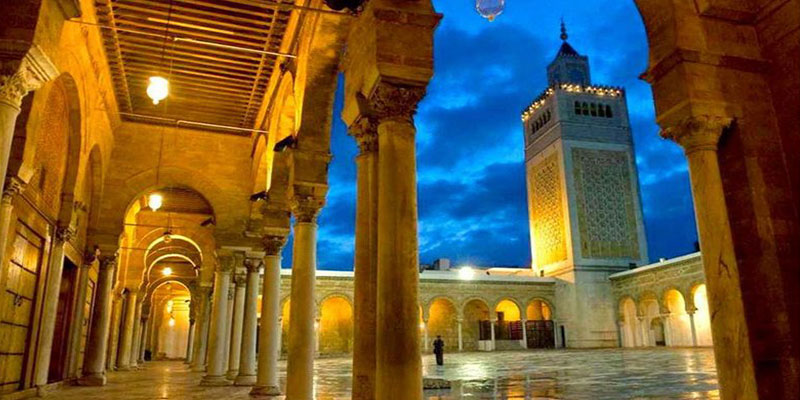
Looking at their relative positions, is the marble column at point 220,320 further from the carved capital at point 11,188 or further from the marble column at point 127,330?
the marble column at point 127,330

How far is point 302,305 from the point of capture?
8117mm

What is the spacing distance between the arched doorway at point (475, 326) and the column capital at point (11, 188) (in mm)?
31134

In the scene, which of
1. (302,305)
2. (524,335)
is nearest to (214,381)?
(302,305)

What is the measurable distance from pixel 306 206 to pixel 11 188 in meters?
3.62

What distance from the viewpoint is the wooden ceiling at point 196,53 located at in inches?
365

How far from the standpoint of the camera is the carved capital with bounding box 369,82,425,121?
16.9ft

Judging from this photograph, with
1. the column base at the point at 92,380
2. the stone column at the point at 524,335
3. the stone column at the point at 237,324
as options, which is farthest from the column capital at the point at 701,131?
the stone column at the point at 524,335

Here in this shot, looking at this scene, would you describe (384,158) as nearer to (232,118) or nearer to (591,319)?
(232,118)

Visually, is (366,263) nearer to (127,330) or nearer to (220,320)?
(220,320)

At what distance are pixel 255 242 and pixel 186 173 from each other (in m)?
2.26

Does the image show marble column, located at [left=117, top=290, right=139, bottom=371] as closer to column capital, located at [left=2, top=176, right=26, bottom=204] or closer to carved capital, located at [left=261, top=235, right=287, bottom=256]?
carved capital, located at [left=261, top=235, right=287, bottom=256]

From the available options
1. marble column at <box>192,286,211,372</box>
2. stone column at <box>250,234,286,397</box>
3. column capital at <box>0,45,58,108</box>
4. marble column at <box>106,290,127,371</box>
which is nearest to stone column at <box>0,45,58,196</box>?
column capital at <box>0,45,58,108</box>

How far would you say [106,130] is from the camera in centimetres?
1234

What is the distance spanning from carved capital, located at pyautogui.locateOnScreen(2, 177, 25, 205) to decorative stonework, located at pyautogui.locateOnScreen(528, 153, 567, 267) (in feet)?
116
